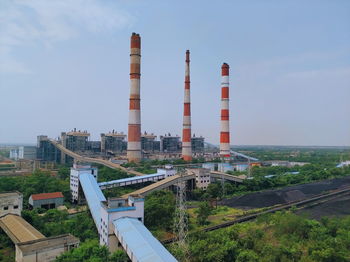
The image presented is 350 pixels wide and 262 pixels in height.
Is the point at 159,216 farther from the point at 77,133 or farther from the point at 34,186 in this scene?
the point at 77,133

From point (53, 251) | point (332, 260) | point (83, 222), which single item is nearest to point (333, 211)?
point (332, 260)

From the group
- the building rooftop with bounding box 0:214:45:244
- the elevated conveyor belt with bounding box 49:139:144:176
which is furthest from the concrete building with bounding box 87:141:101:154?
the building rooftop with bounding box 0:214:45:244

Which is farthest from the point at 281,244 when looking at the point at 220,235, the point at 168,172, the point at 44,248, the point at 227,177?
the point at 168,172

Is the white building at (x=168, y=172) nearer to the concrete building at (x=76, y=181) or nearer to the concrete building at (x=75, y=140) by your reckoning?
the concrete building at (x=76, y=181)

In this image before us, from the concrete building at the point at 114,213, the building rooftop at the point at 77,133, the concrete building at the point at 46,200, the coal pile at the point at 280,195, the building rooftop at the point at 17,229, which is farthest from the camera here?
the building rooftop at the point at 77,133

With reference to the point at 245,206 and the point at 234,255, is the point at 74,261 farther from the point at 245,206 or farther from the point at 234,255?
the point at 245,206

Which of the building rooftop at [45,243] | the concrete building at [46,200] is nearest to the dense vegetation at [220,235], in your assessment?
the building rooftop at [45,243]

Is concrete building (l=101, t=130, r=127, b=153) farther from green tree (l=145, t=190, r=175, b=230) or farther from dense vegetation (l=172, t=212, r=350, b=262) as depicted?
dense vegetation (l=172, t=212, r=350, b=262)
